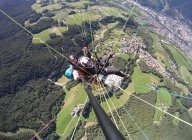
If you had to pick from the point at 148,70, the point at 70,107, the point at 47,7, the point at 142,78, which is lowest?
the point at 47,7

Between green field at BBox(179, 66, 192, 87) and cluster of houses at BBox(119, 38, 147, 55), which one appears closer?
cluster of houses at BBox(119, 38, 147, 55)

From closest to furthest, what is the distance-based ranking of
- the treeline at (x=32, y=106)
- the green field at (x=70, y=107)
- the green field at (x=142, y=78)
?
the green field at (x=70, y=107) < the treeline at (x=32, y=106) < the green field at (x=142, y=78)

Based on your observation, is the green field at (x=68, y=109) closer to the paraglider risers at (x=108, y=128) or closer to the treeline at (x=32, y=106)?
the treeline at (x=32, y=106)

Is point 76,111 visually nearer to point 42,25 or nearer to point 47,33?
point 47,33

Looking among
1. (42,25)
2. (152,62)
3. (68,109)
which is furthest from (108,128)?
(42,25)

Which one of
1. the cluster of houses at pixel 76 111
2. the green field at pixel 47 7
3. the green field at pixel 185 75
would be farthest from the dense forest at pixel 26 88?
the green field at pixel 185 75

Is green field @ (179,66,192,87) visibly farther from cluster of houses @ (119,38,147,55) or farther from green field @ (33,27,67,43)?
green field @ (33,27,67,43)

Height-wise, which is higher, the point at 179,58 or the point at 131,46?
the point at 131,46

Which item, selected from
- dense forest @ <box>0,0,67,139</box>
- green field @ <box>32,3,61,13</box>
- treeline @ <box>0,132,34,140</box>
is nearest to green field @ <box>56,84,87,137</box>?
dense forest @ <box>0,0,67,139</box>
